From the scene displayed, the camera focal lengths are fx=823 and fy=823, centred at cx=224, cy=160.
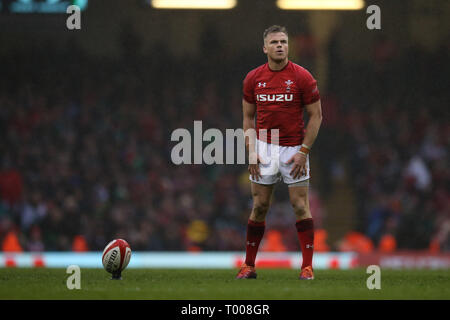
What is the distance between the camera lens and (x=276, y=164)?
6969 mm

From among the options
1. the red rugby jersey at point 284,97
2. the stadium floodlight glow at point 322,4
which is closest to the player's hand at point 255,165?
the red rugby jersey at point 284,97

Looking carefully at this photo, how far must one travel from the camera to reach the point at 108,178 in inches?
643

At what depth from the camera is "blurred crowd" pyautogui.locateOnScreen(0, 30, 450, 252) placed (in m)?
15.3

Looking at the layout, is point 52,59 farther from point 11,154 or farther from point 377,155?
point 377,155

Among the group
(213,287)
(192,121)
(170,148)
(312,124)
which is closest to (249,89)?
(312,124)

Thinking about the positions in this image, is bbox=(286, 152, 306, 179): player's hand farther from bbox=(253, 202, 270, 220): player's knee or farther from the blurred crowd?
the blurred crowd

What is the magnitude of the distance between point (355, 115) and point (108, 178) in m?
5.52

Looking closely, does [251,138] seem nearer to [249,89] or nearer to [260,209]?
[249,89]

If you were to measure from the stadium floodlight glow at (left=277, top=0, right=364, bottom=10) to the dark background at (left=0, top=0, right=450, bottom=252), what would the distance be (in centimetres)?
272

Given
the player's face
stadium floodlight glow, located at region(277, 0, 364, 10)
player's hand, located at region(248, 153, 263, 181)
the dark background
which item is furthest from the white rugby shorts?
the dark background

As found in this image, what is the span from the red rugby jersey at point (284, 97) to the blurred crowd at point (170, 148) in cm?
832

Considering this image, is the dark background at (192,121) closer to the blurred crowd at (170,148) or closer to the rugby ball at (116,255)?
the blurred crowd at (170,148)

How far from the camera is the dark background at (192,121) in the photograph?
1534cm

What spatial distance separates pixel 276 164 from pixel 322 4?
8.25m
